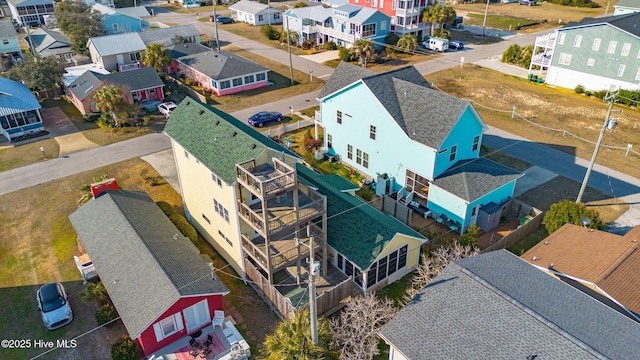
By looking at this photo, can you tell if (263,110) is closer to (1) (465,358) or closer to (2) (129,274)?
(2) (129,274)

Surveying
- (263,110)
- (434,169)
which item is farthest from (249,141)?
(263,110)

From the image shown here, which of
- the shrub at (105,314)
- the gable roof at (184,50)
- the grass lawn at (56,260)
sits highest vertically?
the gable roof at (184,50)

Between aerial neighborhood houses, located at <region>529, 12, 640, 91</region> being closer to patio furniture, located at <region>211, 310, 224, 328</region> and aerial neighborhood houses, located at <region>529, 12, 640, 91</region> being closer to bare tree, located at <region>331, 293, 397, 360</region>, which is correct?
bare tree, located at <region>331, 293, 397, 360</region>

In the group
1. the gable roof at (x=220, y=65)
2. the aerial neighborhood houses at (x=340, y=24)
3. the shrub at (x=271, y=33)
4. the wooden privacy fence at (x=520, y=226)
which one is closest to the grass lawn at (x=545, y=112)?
the wooden privacy fence at (x=520, y=226)

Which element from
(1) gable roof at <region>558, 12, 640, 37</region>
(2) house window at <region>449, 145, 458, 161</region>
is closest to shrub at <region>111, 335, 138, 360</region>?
(2) house window at <region>449, 145, 458, 161</region>

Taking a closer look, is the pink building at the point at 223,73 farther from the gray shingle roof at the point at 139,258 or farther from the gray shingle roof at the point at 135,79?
the gray shingle roof at the point at 139,258
